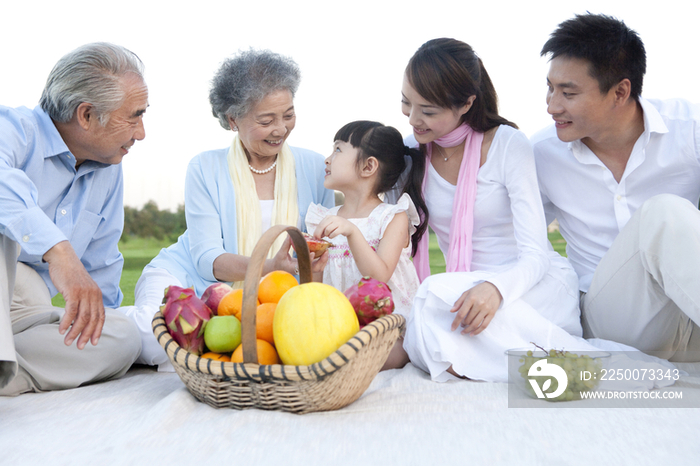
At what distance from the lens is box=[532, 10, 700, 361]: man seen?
85.0 inches

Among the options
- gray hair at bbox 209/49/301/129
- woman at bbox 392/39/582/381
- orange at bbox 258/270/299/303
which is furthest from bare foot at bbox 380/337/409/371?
gray hair at bbox 209/49/301/129

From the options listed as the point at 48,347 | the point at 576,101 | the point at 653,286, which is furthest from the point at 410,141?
the point at 48,347

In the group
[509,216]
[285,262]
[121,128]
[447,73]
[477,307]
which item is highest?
[447,73]

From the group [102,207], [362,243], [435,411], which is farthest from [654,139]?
[102,207]

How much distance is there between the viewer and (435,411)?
1851mm

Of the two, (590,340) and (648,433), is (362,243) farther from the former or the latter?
(648,433)

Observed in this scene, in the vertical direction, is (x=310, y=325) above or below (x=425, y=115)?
below

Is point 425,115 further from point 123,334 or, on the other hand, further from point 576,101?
point 123,334

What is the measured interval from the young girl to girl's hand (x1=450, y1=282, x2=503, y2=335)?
0.43m

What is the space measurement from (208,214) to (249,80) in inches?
28.1

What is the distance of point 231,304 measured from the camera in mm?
1969

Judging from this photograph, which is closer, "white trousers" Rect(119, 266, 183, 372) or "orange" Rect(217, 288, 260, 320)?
"orange" Rect(217, 288, 260, 320)

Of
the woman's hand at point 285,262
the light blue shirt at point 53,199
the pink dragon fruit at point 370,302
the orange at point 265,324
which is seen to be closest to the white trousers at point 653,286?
the pink dragon fruit at point 370,302

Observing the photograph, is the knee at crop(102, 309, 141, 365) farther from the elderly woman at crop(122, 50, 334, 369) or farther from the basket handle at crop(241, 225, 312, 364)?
the basket handle at crop(241, 225, 312, 364)
